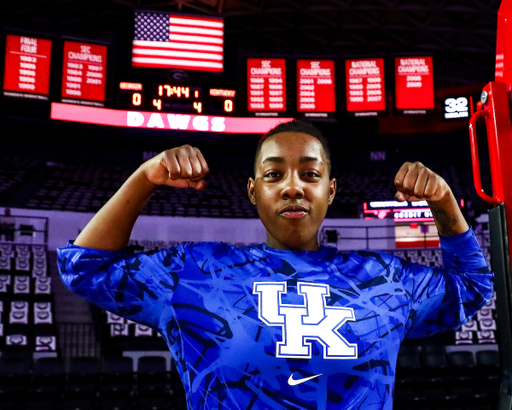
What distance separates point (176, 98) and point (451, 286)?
1145cm

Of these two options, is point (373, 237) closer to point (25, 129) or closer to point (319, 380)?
point (25, 129)

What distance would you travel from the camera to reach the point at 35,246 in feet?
42.9

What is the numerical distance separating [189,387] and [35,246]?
12.8 meters

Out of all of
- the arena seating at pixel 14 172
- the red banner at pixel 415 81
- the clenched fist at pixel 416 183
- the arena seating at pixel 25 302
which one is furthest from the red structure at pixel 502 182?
the arena seating at pixel 14 172

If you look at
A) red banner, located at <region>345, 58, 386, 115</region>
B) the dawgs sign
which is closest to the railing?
the dawgs sign

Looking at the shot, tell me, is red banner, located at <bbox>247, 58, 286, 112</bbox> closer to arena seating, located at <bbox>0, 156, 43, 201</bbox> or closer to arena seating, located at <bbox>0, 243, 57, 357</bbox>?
arena seating, located at <bbox>0, 243, 57, 357</bbox>

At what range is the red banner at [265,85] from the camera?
525 inches

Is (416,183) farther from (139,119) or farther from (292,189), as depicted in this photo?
(139,119)

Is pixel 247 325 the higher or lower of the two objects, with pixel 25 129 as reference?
lower

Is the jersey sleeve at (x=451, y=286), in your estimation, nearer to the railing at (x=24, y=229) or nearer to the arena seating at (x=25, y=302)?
the arena seating at (x=25, y=302)

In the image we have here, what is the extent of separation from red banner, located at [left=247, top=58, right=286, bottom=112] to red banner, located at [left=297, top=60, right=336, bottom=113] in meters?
0.43

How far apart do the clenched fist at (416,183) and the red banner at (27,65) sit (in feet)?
39.6

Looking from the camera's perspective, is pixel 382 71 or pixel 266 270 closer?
pixel 266 270

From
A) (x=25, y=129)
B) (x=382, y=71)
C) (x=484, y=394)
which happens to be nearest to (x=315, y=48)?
(x=382, y=71)
